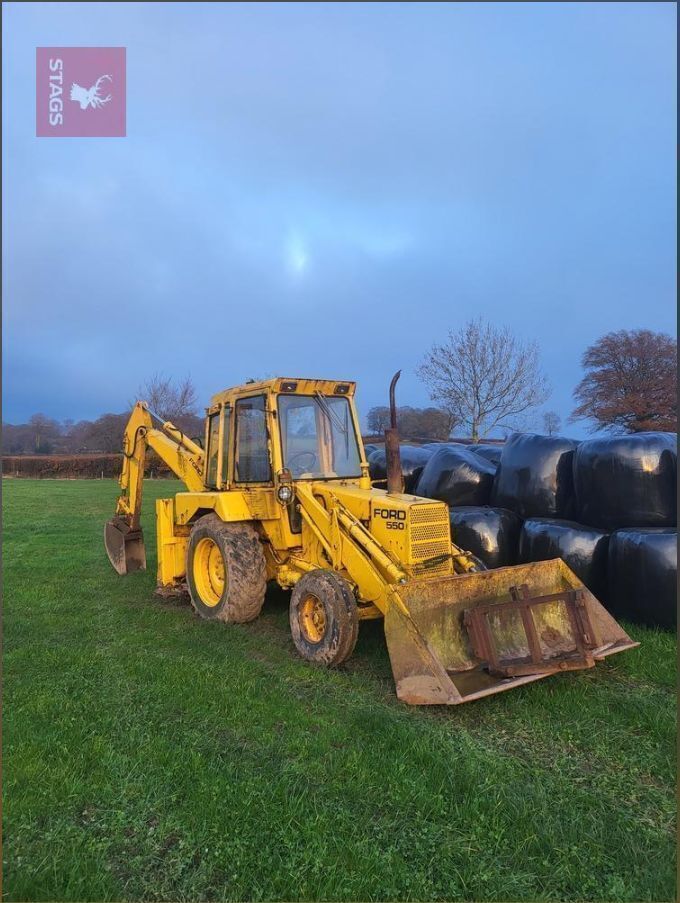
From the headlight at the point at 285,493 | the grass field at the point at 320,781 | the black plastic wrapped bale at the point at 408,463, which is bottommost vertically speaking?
the grass field at the point at 320,781

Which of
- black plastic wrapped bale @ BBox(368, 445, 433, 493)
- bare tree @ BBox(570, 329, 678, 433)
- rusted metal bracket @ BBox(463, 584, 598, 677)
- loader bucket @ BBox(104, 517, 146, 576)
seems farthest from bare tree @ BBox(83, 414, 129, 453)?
rusted metal bracket @ BBox(463, 584, 598, 677)

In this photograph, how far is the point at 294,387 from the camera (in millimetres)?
6324

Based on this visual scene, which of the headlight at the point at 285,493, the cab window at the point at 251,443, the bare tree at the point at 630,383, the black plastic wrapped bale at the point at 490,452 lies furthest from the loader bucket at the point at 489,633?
the bare tree at the point at 630,383

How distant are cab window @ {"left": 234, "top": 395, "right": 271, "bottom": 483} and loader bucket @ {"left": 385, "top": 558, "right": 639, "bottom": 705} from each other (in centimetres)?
248

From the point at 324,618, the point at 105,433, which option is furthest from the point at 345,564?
the point at 105,433

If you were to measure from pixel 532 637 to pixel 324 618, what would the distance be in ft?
5.55

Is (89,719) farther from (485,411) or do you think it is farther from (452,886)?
(485,411)

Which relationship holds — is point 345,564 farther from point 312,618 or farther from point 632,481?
point 632,481

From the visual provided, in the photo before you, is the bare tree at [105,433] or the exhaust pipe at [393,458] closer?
the exhaust pipe at [393,458]

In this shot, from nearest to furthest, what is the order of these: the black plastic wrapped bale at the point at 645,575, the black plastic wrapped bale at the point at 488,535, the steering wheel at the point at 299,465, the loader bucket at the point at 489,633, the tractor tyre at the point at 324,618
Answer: the loader bucket at the point at 489,633 < the tractor tyre at the point at 324,618 < the black plastic wrapped bale at the point at 645,575 < the steering wheel at the point at 299,465 < the black plastic wrapped bale at the point at 488,535

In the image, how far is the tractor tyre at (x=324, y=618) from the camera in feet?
15.9

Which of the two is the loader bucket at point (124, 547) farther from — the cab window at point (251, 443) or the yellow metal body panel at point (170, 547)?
the cab window at point (251, 443)

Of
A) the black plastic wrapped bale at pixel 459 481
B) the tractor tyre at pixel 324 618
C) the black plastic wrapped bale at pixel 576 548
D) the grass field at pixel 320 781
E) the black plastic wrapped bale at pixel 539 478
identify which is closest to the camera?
the grass field at pixel 320 781

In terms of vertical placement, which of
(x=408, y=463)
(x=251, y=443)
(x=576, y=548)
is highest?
(x=251, y=443)
